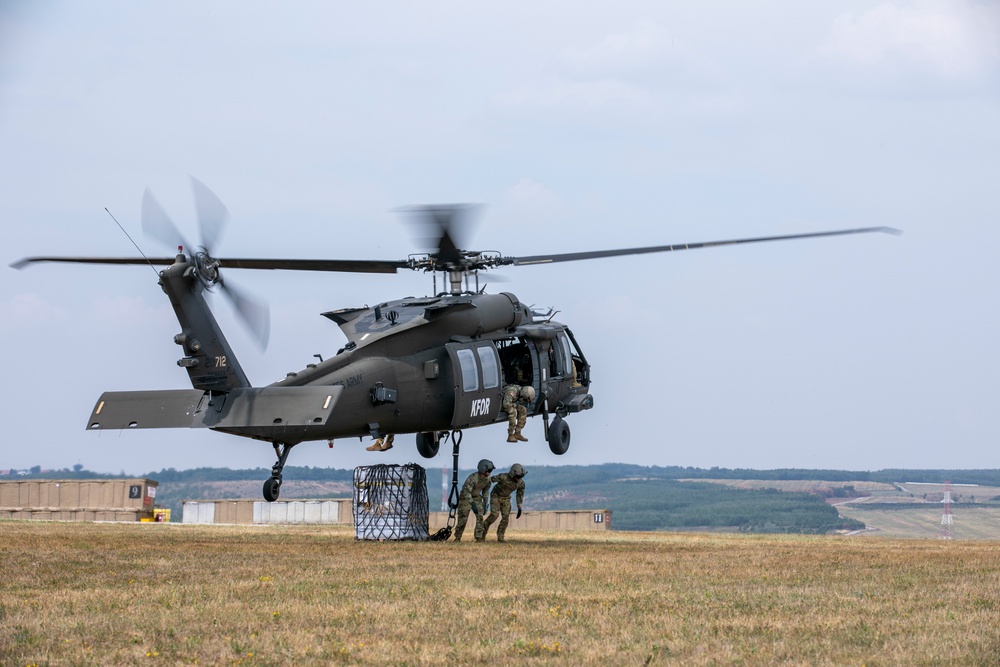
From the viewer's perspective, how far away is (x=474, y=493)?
24.9m

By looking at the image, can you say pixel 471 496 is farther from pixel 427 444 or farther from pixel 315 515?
pixel 315 515

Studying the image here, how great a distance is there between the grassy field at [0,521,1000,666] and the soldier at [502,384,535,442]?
5.46 metres

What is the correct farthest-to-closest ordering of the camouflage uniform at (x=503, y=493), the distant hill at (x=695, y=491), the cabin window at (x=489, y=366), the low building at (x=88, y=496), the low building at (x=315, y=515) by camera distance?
the distant hill at (x=695, y=491)
the low building at (x=315, y=515)
the low building at (x=88, y=496)
the cabin window at (x=489, y=366)
the camouflage uniform at (x=503, y=493)

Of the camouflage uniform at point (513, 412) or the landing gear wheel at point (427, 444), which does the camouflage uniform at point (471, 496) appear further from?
the landing gear wheel at point (427, 444)

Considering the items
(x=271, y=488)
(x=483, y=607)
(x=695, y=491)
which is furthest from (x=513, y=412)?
(x=695, y=491)

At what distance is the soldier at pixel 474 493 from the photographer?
2478 cm

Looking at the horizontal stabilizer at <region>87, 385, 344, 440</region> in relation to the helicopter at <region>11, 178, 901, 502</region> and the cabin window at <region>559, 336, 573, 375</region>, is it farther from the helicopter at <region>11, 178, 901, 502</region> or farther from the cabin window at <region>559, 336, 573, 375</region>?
the cabin window at <region>559, 336, 573, 375</region>

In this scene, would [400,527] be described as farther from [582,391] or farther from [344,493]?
[344,493]

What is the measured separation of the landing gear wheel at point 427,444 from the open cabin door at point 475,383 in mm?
2813

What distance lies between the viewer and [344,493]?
13750 centimetres

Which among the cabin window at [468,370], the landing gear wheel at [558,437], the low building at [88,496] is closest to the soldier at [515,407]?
the cabin window at [468,370]

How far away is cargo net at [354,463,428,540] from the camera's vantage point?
24.6m

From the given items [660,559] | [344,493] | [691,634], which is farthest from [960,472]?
[691,634]

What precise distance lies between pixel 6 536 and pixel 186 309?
227 inches
